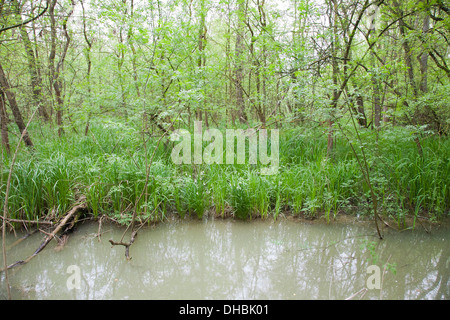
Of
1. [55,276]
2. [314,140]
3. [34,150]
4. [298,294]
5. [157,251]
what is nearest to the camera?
[298,294]

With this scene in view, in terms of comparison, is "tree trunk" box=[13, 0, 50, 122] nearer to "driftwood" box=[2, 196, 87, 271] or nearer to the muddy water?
"driftwood" box=[2, 196, 87, 271]

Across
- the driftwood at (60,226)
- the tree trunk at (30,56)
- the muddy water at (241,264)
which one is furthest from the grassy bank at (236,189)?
the tree trunk at (30,56)

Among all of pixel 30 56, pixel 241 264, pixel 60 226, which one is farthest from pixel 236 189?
pixel 30 56

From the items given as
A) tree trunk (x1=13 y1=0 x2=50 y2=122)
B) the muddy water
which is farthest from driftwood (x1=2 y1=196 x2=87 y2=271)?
tree trunk (x1=13 y1=0 x2=50 y2=122)

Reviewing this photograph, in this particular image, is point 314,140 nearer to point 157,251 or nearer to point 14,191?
point 157,251

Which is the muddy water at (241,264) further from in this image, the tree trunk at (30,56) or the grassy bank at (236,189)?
the tree trunk at (30,56)

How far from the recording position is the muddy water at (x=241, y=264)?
1.99m

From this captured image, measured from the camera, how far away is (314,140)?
4457 millimetres

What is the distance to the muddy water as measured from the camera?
1993mm
